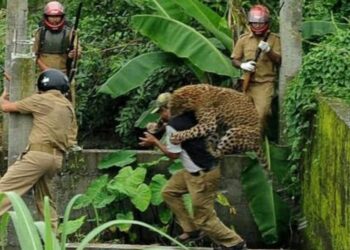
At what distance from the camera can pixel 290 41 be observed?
10750 mm

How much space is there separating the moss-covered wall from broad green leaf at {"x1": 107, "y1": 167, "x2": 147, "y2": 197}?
1625 millimetres

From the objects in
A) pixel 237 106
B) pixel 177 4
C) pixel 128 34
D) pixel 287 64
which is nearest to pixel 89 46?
pixel 128 34

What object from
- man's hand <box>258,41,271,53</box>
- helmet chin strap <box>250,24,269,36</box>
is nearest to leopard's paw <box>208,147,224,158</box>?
man's hand <box>258,41,271,53</box>

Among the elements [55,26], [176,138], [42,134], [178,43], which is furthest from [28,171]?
[55,26]

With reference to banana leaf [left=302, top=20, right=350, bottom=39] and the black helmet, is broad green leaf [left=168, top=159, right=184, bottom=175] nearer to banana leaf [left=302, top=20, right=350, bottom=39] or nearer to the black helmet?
the black helmet

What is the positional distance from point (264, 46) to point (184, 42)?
0.87 metres

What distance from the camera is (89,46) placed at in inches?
508

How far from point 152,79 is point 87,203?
2565mm

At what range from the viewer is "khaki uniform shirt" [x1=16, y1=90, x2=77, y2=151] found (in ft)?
28.2

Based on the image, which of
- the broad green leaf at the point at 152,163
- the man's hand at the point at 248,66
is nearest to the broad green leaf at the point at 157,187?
the broad green leaf at the point at 152,163

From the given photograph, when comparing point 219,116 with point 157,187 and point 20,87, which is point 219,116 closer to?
point 157,187

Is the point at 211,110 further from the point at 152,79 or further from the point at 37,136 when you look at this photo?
the point at 152,79

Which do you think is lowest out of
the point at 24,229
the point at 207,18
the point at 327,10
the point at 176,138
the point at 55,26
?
the point at 176,138

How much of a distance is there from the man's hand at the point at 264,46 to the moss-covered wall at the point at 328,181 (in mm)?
1513
